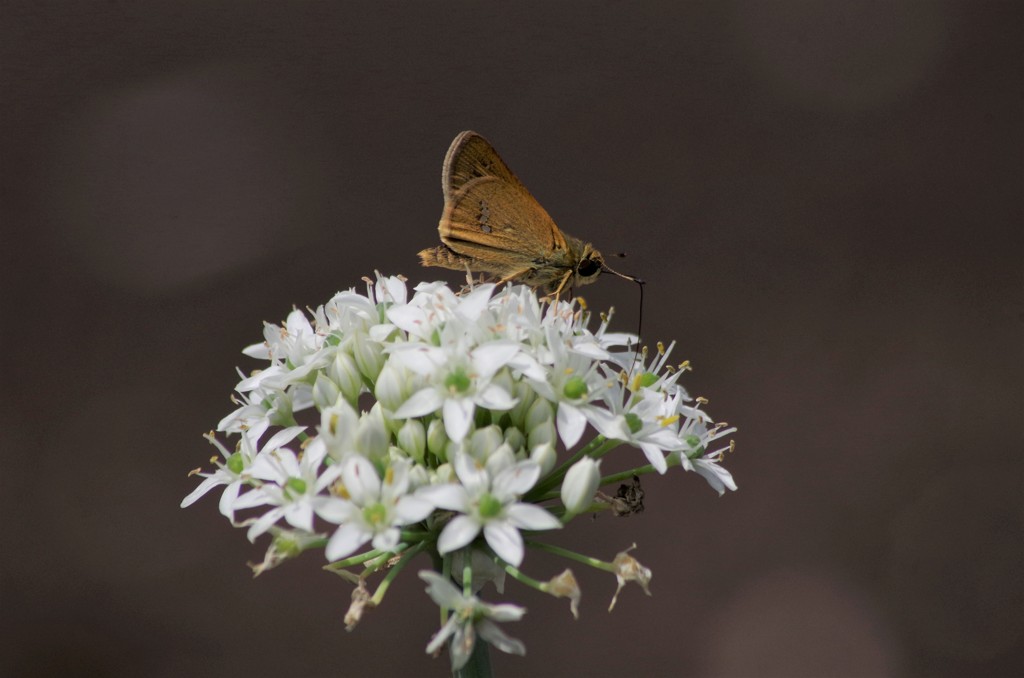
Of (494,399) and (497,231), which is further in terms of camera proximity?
(497,231)

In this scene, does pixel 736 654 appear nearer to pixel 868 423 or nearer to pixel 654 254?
pixel 868 423

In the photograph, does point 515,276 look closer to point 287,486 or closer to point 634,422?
point 634,422

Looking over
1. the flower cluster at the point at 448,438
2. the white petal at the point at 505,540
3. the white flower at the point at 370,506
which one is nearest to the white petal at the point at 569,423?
the flower cluster at the point at 448,438

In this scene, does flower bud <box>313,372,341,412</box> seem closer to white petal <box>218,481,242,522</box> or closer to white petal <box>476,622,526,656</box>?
white petal <box>218,481,242,522</box>

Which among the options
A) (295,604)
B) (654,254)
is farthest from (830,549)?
(295,604)

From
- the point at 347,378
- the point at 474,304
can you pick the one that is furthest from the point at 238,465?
the point at 474,304

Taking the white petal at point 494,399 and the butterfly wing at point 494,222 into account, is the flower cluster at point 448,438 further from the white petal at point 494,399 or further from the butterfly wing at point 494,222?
the butterfly wing at point 494,222
